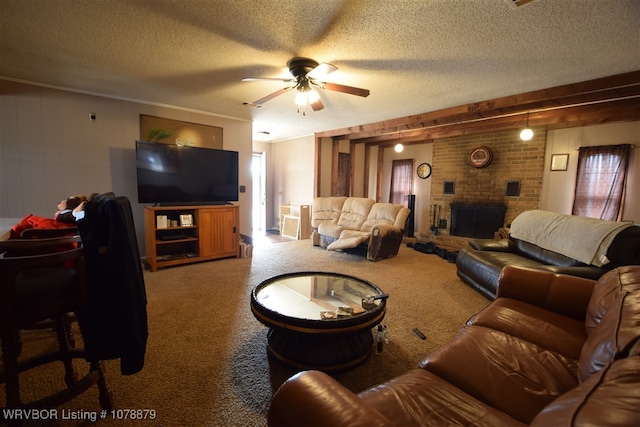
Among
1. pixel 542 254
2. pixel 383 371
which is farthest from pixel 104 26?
pixel 542 254

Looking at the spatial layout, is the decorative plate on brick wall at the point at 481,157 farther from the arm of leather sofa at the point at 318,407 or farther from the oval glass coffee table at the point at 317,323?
the arm of leather sofa at the point at 318,407

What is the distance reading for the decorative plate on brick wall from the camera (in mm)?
5461

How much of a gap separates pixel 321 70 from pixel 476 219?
4.68 meters

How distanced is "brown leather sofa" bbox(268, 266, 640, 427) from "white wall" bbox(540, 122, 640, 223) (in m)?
4.38

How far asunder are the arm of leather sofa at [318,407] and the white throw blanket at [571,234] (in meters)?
2.68

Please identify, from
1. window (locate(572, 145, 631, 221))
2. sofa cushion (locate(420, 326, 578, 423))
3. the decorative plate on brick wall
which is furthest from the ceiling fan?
window (locate(572, 145, 631, 221))

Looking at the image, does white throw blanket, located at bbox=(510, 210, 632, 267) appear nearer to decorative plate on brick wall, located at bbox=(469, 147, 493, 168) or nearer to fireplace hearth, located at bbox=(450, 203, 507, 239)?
fireplace hearth, located at bbox=(450, 203, 507, 239)

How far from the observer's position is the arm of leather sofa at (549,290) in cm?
167

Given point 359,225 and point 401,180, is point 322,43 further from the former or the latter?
point 401,180

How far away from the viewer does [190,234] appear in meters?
4.15

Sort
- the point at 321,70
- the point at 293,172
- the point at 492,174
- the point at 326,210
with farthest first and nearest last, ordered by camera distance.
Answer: the point at 293,172 < the point at 326,210 < the point at 492,174 < the point at 321,70

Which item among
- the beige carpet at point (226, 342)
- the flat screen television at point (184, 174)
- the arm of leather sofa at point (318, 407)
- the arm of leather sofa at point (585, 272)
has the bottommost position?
the beige carpet at point (226, 342)

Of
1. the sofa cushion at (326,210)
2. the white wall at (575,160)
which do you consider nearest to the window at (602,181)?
the white wall at (575,160)

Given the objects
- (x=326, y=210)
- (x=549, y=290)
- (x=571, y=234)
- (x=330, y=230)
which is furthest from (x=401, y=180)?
(x=549, y=290)
